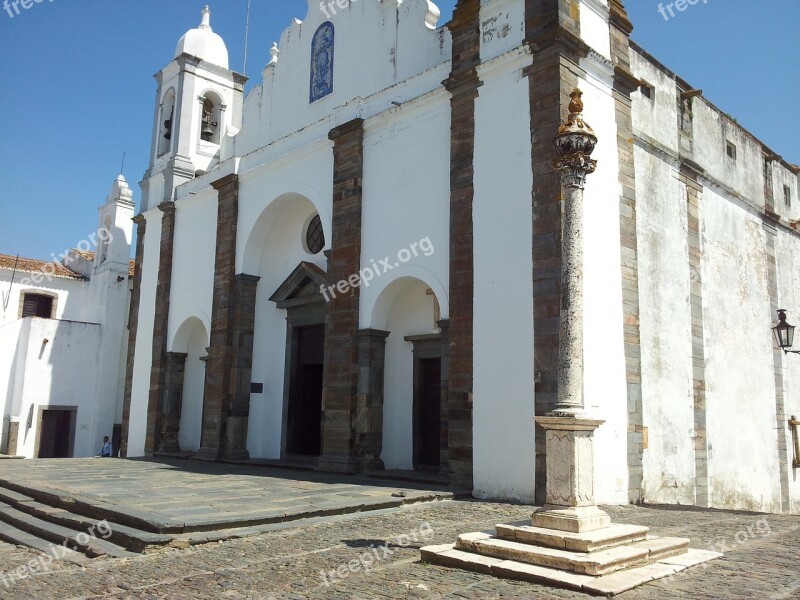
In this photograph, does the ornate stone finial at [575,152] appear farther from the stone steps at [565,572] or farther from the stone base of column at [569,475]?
the stone steps at [565,572]

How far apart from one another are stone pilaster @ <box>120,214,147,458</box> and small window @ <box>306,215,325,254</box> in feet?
21.1

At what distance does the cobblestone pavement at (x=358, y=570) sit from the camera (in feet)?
15.8

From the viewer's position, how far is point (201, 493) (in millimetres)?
9023

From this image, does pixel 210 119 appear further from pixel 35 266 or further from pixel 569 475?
pixel 569 475

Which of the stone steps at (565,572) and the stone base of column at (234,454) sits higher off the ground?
the stone base of column at (234,454)

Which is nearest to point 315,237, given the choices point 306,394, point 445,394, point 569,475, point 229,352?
point 229,352

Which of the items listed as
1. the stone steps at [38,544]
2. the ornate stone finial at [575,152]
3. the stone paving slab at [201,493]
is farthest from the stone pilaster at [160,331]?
the ornate stone finial at [575,152]

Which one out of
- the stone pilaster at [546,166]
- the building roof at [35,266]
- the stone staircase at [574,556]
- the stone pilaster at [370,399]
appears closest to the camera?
the stone staircase at [574,556]

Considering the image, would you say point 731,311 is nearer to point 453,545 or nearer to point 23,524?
point 453,545

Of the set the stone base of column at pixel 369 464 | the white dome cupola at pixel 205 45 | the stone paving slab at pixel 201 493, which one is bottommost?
the stone paving slab at pixel 201 493

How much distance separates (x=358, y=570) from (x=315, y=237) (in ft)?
33.2

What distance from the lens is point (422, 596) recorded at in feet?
15.5

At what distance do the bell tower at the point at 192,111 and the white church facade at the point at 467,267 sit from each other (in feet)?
0.39

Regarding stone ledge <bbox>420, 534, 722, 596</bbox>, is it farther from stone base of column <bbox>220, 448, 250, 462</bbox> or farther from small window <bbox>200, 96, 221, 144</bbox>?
small window <bbox>200, 96, 221, 144</bbox>
